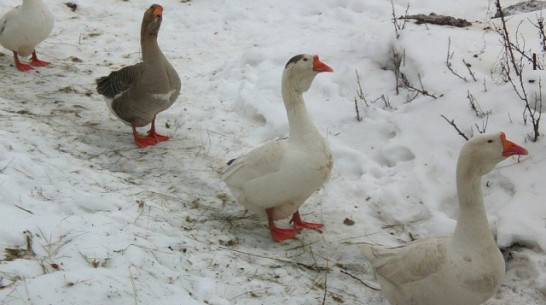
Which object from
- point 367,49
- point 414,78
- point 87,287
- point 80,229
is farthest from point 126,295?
point 367,49

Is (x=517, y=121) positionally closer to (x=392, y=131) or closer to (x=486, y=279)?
(x=392, y=131)

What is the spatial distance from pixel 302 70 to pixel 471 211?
1769 mm

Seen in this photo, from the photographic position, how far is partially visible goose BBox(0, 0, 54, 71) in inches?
304

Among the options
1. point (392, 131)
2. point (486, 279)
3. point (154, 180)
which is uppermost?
point (486, 279)

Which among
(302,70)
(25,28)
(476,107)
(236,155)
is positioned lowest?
(236,155)

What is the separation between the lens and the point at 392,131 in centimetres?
603

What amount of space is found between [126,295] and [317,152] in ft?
6.12

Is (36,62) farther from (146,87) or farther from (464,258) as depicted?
(464,258)

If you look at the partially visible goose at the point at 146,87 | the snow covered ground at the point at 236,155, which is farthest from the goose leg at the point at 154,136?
the snow covered ground at the point at 236,155

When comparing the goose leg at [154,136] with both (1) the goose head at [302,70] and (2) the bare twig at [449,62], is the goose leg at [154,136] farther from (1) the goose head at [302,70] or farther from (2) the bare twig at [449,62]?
(2) the bare twig at [449,62]

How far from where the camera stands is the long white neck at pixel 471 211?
3672 millimetres

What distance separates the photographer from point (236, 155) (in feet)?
20.1

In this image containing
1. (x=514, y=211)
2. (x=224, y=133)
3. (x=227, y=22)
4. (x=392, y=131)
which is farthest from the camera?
(x=227, y=22)

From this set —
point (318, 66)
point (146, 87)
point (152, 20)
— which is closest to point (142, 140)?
point (146, 87)
